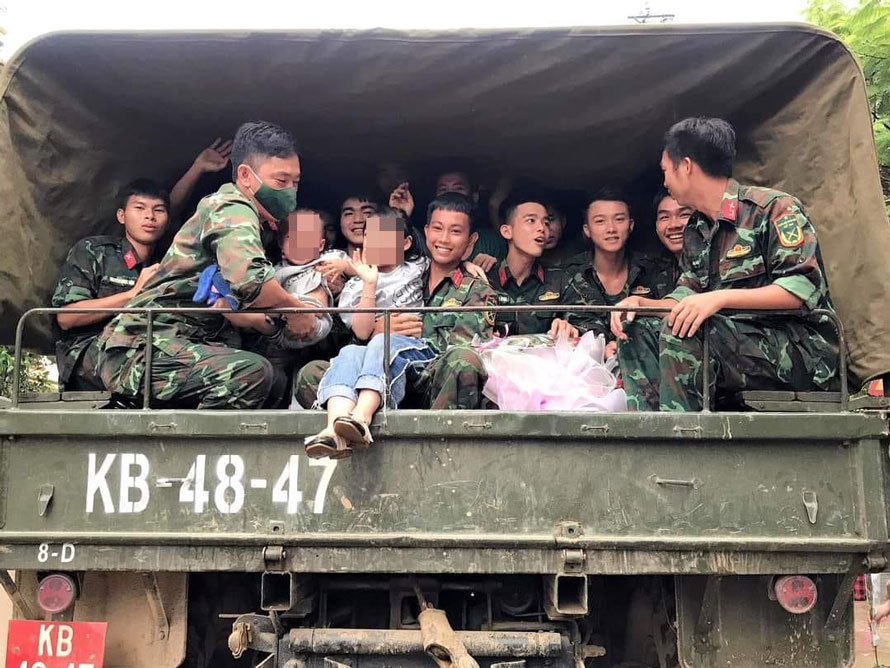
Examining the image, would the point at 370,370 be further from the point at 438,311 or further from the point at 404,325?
the point at 404,325

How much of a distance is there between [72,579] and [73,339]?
1124 millimetres

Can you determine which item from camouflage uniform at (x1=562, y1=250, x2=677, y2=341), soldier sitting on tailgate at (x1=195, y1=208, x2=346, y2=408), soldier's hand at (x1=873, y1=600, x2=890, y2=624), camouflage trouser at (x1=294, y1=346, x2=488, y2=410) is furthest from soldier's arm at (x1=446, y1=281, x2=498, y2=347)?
soldier's hand at (x1=873, y1=600, x2=890, y2=624)

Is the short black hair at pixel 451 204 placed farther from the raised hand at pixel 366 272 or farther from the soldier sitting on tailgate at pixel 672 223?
the soldier sitting on tailgate at pixel 672 223

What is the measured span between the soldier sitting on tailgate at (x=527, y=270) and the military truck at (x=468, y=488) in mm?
879

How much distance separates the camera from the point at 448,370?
10.3 feet

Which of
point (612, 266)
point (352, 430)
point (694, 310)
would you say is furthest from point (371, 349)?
point (612, 266)

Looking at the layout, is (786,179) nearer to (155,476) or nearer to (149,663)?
(155,476)

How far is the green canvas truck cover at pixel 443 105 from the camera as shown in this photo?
10.9ft

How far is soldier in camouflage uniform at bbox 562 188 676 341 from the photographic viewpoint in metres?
4.29

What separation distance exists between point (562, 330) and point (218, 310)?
1.49 metres

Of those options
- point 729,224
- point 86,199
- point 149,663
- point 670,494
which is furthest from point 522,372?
point 86,199

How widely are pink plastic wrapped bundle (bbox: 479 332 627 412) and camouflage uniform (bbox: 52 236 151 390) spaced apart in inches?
60.0

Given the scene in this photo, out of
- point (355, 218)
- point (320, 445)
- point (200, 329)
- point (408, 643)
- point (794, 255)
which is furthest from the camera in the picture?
point (355, 218)

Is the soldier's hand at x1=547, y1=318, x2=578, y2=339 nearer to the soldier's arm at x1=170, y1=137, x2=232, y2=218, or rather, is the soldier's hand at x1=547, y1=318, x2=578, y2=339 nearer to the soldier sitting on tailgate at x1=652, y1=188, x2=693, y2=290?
the soldier sitting on tailgate at x1=652, y1=188, x2=693, y2=290
